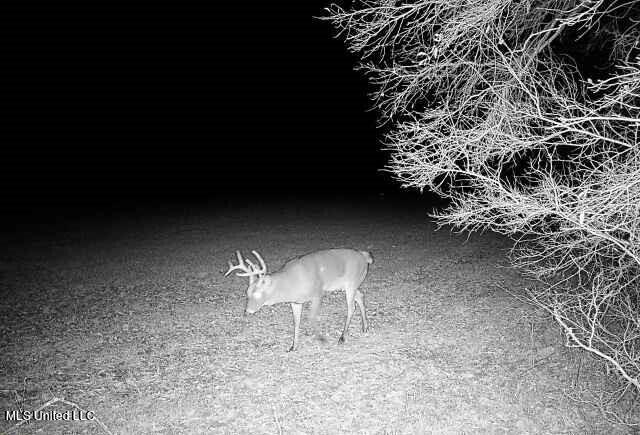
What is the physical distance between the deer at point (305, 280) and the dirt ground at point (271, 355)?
58cm

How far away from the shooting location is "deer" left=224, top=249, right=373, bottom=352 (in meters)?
5.68

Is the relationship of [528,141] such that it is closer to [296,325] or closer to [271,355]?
[296,325]

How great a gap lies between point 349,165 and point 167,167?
1759cm

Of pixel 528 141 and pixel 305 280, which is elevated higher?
pixel 528 141

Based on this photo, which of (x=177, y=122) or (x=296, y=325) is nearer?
(x=296, y=325)

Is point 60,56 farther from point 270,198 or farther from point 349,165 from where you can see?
point 270,198

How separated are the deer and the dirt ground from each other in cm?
58

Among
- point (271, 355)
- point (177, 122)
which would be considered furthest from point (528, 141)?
point (177, 122)

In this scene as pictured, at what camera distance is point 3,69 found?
43.9 metres

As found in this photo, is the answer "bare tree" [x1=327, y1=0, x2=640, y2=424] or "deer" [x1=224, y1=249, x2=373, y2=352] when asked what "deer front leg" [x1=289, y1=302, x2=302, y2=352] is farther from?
"bare tree" [x1=327, y1=0, x2=640, y2=424]

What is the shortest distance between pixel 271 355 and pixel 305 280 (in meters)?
1.00

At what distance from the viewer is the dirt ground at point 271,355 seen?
455cm

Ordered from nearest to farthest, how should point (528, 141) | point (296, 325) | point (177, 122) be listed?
point (528, 141) → point (296, 325) → point (177, 122)

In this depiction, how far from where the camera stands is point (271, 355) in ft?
19.6
